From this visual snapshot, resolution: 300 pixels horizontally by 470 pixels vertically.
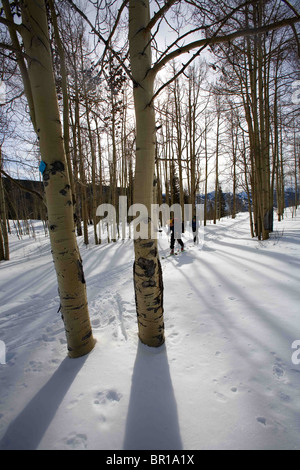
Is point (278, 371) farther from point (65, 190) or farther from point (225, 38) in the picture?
point (225, 38)

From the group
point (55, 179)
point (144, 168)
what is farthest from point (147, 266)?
point (55, 179)

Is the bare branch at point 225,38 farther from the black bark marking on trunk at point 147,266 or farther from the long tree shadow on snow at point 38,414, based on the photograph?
the long tree shadow on snow at point 38,414

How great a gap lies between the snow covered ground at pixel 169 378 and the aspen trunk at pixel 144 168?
1.14 ft

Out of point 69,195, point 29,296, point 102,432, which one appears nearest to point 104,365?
point 102,432

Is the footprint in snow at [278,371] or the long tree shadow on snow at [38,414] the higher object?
the footprint in snow at [278,371]

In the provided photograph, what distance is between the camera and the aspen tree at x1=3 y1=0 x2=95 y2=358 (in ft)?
5.29

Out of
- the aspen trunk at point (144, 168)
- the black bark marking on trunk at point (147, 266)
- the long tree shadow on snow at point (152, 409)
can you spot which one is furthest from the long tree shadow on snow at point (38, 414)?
the black bark marking on trunk at point (147, 266)

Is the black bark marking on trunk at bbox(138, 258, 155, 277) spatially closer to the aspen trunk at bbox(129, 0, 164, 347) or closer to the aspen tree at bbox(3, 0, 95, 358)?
the aspen trunk at bbox(129, 0, 164, 347)

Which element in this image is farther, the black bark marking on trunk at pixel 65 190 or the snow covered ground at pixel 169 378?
the black bark marking on trunk at pixel 65 190

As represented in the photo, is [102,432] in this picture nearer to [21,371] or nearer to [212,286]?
[21,371]

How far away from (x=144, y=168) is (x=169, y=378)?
1.95 meters

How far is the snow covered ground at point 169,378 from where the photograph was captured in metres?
1.23

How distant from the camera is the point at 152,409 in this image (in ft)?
4.57
